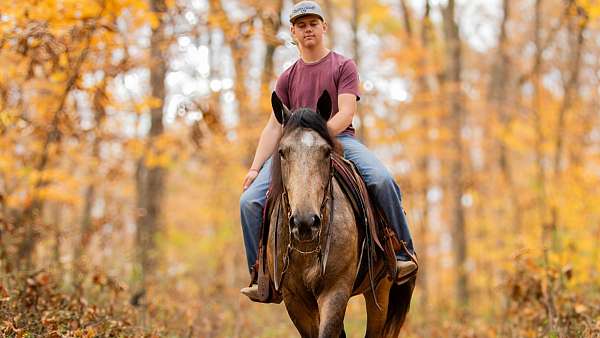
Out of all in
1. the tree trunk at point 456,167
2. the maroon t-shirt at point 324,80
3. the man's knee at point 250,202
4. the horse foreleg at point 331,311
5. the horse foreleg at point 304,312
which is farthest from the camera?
Result: the tree trunk at point 456,167

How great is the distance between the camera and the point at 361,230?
5.58 metres

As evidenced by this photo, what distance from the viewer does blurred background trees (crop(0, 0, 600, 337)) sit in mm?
8812

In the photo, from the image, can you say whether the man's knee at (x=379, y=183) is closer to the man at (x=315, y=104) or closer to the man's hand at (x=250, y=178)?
the man at (x=315, y=104)

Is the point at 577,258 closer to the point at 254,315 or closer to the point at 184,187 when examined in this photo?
the point at 254,315

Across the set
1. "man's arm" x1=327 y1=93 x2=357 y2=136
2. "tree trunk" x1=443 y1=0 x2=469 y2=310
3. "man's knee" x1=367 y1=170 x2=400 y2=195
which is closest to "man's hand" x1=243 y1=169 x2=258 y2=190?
"man's arm" x1=327 y1=93 x2=357 y2=136

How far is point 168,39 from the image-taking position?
11.0m

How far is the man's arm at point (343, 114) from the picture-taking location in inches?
218

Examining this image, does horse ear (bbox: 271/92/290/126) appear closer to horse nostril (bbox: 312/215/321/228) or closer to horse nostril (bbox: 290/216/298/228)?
horse nostril (bbox: 290/216/298/228)

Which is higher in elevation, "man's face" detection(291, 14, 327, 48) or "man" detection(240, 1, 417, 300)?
"man's face" detection(291, 14, 327, 48)

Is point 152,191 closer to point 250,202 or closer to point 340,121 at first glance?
point 250,202

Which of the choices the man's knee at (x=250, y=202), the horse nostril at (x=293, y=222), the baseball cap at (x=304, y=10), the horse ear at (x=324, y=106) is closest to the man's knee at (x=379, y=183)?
the horse ear at (x=324, y=106)

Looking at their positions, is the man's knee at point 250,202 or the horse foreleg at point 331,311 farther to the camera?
the man's knee at point 250,202

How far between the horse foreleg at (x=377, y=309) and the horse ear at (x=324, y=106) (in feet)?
5.52

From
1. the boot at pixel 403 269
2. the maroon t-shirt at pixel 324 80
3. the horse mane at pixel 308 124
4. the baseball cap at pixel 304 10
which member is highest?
the baseball cap at pixel 304 10
